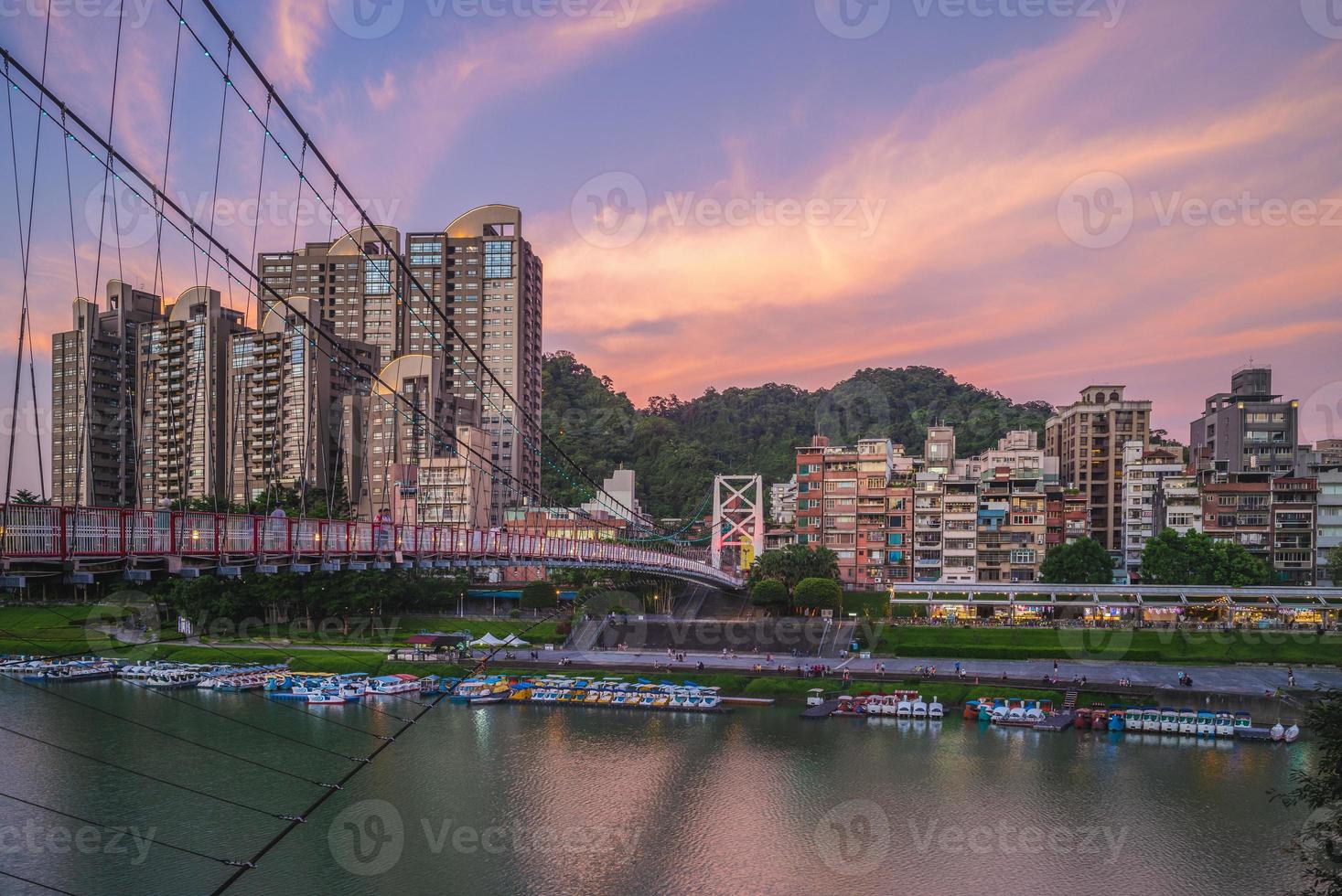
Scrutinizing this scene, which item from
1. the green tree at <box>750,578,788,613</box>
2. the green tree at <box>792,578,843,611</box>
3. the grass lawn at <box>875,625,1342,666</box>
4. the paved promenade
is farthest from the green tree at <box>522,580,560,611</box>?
the grass lawn at <box>875,625,1342,666</box>

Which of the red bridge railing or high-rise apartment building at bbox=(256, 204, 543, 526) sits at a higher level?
high-rise apartment building at bbox=(256, 204, 543, 526)

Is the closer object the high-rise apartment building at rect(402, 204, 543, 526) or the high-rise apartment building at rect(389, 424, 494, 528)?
the high-rise apartment building at rect(389, 424, 494, 528)

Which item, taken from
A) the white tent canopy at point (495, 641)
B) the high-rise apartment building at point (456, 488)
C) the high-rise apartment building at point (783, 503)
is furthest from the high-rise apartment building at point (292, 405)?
the high-rise apartment building at point (783, 503)

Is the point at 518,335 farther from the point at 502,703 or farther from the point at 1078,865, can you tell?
the point at 1078,865

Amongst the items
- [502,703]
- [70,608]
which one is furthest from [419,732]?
[70,608]

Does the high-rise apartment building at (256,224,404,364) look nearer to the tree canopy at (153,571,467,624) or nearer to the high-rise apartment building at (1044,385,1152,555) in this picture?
the tree canopy at (153,571,467,624)

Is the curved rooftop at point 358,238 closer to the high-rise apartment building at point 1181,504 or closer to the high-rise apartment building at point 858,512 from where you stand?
the high-rise apartment building at point 858,512
